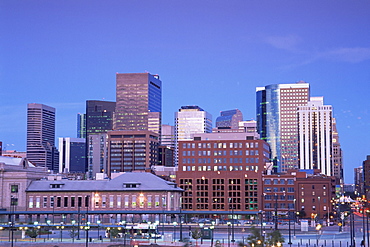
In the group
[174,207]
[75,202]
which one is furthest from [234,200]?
[75,202]

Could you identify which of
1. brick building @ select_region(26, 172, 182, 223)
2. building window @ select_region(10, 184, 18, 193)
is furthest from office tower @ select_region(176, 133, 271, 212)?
building window @ select_region(10, 184, 18, 193)

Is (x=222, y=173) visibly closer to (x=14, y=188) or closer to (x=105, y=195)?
(x=105, y=195)

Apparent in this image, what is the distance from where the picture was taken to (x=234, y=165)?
194625 mm

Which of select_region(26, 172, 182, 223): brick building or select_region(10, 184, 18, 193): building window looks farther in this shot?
select_region(10, 184, 18, 193): building window

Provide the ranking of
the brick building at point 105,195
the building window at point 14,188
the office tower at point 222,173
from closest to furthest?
the brick building at point 105,195, the building window at point 14,188, the office tower at point 222,173

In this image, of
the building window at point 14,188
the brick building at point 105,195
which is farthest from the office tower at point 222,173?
the building window at point 14,188

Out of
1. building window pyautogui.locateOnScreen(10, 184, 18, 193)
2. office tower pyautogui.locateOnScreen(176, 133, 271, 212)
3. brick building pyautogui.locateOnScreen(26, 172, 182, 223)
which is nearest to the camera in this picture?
brick building pyautogui.locateOnScreen(26, 172, 182, 223)

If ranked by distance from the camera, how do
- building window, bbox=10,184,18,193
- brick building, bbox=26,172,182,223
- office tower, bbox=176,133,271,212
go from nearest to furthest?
brick building, bbox=26,172,182,223
building window, bbox=10,184,18,193
office tower, bbox=176,133,271,212

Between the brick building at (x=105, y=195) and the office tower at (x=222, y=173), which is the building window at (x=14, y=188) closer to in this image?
the brick building at (x=105, y=195)

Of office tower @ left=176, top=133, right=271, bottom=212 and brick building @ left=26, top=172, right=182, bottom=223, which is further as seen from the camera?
office tower @ left=176, top=133, right=271, bottom=212

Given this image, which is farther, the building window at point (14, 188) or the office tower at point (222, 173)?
the office tower at point (222, 173)

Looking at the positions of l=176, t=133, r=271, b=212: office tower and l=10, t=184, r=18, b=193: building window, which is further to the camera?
l=176, t=133, r=271, b=212: office tower

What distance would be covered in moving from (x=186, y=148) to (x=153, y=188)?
43.6 m

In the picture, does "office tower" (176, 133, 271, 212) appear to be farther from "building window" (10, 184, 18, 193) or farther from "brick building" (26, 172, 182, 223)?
"building window" (10, 184, 18, 193)
